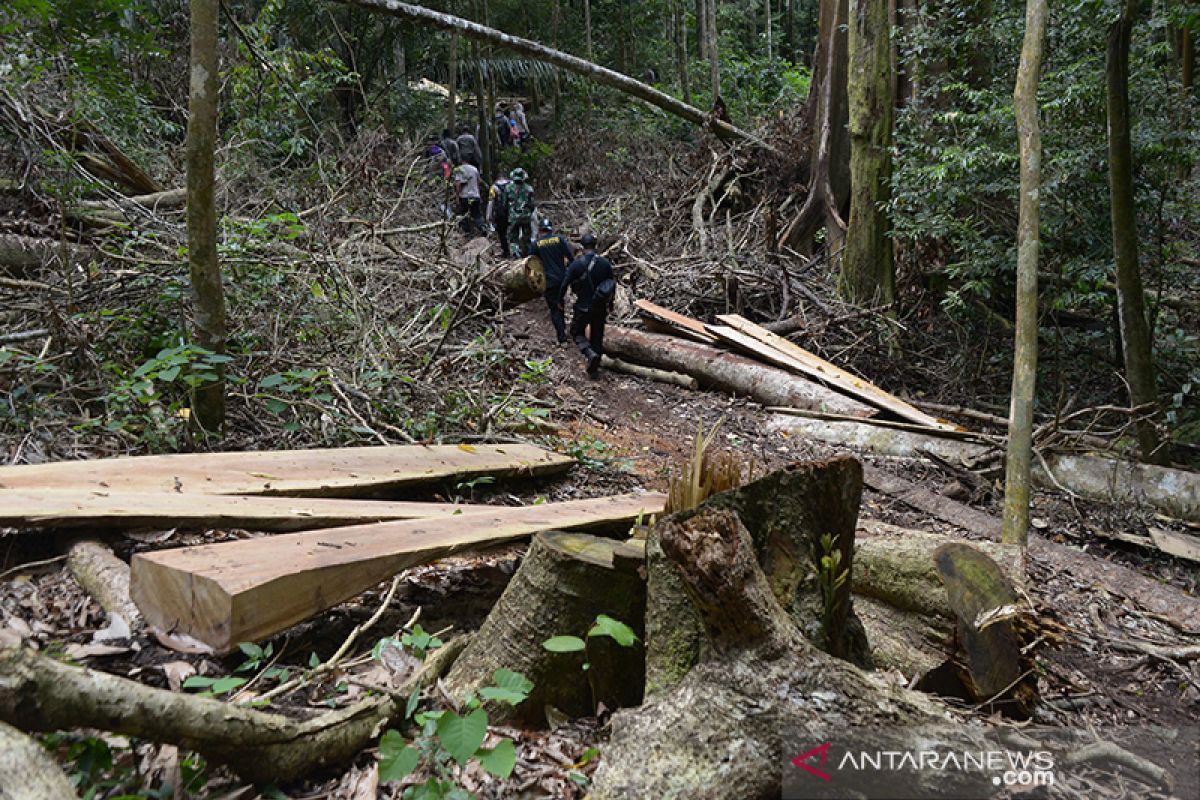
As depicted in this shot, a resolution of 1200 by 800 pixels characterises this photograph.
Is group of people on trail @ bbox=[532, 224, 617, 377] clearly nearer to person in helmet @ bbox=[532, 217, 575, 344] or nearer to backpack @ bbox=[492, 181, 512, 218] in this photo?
person in helmet @ bbox=[532, 217, 575, 344]

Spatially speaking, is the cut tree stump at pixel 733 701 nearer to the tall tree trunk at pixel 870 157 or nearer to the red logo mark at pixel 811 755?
the red logo mark at pixel 811 755

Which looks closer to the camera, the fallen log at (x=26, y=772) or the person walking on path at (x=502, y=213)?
the fallen log at (x=26, y=772)

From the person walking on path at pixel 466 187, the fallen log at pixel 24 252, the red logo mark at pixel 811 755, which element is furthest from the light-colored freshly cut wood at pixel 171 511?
the person walking on path at pixel 466 187

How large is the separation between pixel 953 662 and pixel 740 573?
155 centimetres

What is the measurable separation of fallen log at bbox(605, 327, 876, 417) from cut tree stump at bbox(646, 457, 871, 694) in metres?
6.01

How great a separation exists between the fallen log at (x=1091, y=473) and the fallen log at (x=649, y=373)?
2.45m

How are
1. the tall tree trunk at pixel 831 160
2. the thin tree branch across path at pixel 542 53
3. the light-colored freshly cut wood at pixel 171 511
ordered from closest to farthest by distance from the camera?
the light-colored freshly cut wood at pixel 171 511 → the thin tree branch across path at pixel 542 53 → the tall tree trunk at pixel 831 160

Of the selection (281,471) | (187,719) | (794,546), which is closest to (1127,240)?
(794,546)

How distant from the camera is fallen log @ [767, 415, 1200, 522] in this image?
6.67 m

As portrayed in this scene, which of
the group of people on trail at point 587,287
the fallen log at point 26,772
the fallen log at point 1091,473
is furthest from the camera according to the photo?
the group of people on trail at point 587,287

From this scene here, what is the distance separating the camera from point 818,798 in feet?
6.78

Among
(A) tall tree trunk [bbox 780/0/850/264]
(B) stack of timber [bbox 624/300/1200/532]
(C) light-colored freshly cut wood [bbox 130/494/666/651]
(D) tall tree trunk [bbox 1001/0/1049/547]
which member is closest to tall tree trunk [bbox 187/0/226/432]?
(C) light-colored freshly cut wood [bbox 130/494/666/651]

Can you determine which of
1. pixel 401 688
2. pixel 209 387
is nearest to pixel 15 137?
pixel 209 387

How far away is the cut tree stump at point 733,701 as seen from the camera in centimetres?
219
